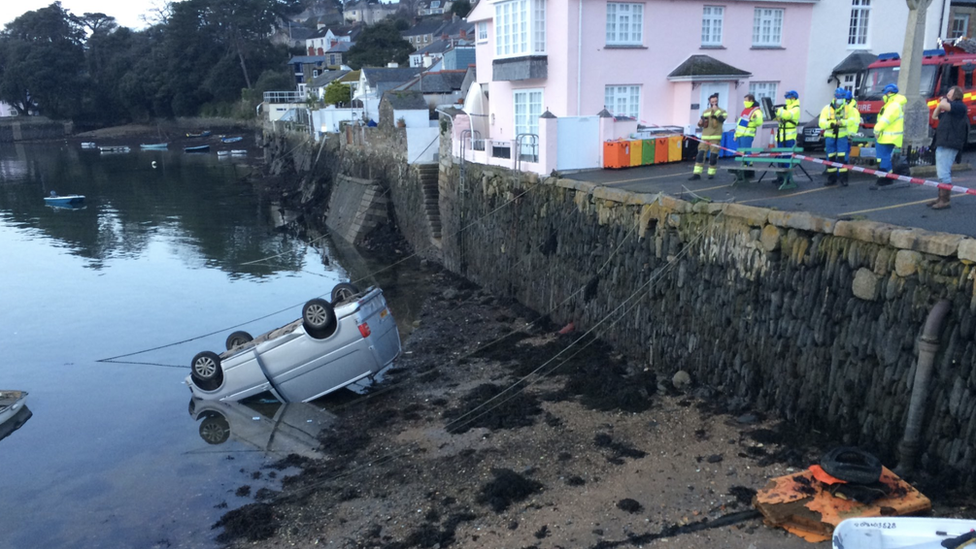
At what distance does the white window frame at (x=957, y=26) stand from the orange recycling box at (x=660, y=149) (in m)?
20.7

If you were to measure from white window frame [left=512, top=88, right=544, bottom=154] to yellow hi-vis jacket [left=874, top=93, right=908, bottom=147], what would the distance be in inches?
449

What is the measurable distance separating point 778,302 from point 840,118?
20.1ft

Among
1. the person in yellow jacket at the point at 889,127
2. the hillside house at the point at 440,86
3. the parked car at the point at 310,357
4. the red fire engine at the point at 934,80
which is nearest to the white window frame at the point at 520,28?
the red fire engine at the point at 934,80

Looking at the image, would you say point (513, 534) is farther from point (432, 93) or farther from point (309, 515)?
point (432, 93)

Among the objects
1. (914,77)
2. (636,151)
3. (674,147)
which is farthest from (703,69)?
(914,77)

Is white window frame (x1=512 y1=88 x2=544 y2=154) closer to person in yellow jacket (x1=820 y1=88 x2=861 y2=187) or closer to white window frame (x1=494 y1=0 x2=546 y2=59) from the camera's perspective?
white window frame (x1=494 y1=0 x2=546 y2=59)

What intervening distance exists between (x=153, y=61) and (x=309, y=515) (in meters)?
93.4

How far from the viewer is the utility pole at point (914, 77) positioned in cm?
1415

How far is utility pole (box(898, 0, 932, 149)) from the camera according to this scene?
14148mm

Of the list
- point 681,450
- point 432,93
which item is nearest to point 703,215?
point 681,450

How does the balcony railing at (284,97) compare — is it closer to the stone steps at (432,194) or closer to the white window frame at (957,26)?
the stone steps at (432,194)

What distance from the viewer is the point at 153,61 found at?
3455 inches

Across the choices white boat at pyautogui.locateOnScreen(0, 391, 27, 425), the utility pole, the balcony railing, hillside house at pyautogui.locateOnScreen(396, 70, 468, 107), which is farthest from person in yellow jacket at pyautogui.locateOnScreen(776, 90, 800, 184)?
the balcony railing

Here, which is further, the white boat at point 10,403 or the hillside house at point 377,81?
the hillside house at point 377,81
